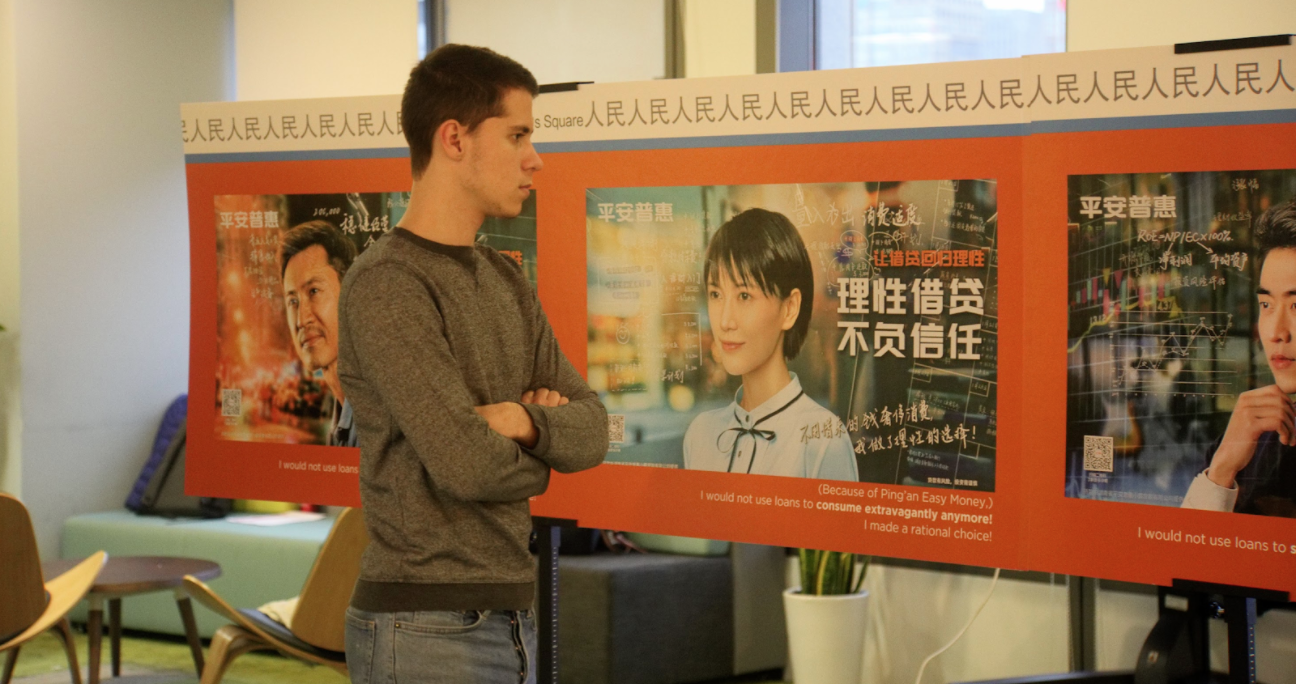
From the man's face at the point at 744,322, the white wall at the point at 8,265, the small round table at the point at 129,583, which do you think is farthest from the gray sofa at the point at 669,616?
the white wall at the point at 8,265

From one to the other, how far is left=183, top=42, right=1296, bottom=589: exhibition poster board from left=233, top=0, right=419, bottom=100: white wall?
230 cm

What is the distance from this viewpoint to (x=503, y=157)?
1781mm

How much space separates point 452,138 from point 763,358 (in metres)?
1.31

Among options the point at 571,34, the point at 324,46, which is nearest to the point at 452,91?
the point at 571,34

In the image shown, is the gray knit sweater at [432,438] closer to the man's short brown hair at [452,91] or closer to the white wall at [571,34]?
the man's short brown hair at [452,91]

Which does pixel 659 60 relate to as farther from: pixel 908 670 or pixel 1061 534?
pixel 1061 534

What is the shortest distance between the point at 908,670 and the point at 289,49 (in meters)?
4.04

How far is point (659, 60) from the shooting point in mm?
5012

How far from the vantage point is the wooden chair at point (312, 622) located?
3.72 metres

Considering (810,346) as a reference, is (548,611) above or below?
below

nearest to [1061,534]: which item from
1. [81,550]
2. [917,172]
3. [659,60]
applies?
[917,172]

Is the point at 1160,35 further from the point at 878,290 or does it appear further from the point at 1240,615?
the point at 1240,615

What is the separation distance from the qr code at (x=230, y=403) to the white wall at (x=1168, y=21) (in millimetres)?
2593

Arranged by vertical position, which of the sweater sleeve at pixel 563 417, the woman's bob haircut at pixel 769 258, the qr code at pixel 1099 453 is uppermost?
the woman's bob haircut at pixel 769 258
